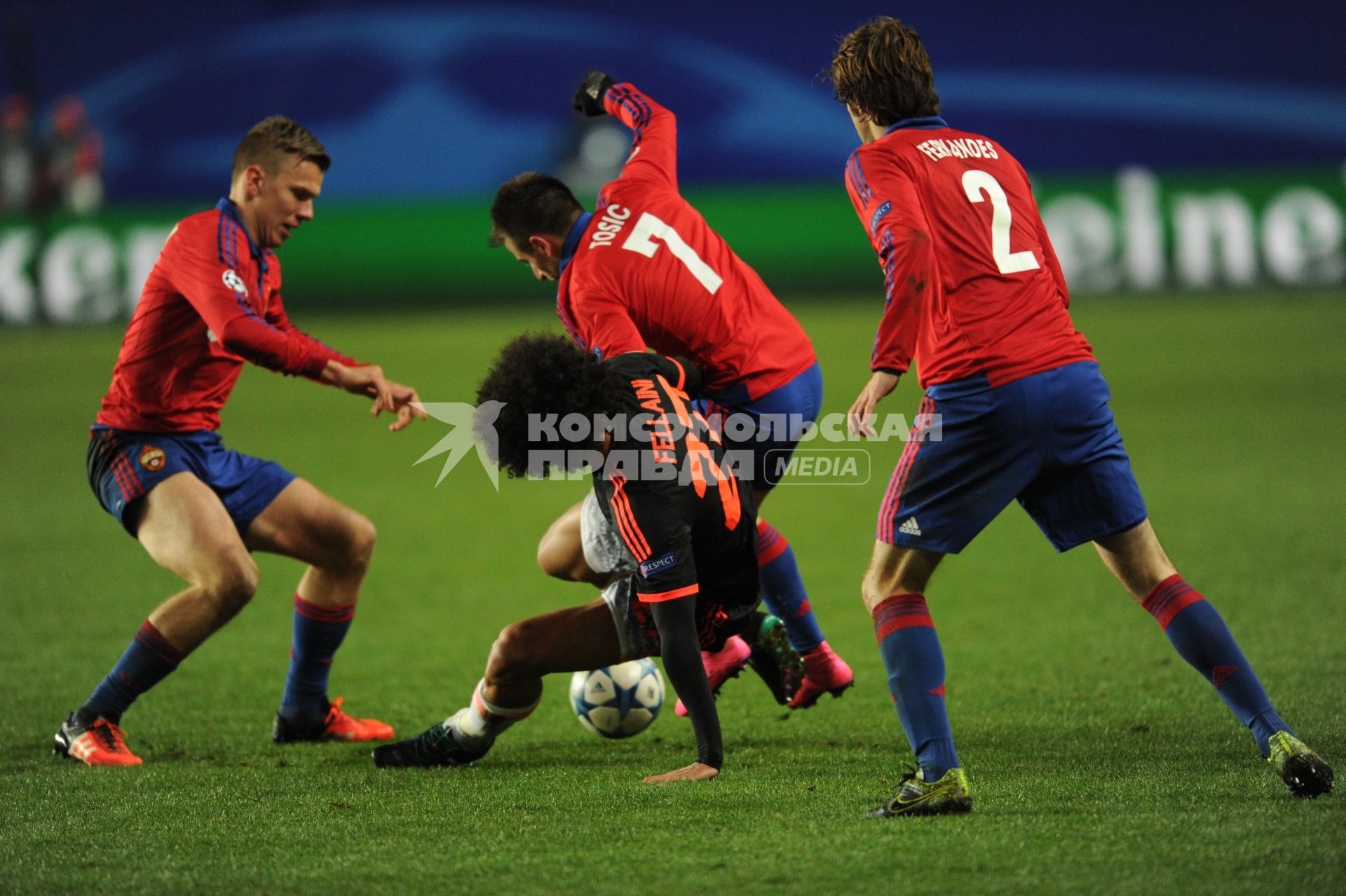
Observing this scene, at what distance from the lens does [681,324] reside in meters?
4.68

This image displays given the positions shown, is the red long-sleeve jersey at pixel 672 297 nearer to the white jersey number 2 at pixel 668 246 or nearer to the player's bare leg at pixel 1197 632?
the white jersey number 2 at pixel 668 246

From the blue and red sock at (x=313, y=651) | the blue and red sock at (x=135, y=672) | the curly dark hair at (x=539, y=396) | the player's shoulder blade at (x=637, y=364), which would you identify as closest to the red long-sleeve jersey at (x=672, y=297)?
the player's shoulder blade at (x=637, y=364)

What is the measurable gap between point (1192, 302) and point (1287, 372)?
18.7ft

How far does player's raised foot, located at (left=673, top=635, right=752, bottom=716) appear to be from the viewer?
483 centimetres

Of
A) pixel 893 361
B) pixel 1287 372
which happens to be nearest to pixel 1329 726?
pixel 893 361

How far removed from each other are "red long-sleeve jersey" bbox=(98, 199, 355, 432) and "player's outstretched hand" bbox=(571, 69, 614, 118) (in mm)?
1345

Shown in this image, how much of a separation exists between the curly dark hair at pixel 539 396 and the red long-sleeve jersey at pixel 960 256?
810 millimetres

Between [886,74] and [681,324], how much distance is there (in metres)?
1.20

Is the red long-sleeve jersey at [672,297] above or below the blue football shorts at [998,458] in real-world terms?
above

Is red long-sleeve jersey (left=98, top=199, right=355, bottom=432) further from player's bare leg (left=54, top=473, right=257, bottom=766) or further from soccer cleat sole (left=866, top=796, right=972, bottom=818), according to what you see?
soccer cleat sole (left=866, top=796, right=972, bottom=818)

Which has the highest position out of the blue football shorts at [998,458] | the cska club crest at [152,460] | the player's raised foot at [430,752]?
the cska club crest at [152,460]

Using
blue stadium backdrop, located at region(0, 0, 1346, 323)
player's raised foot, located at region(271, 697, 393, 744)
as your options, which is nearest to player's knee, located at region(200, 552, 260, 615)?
player's raised foot, located at region(271, 697, 393, 744)

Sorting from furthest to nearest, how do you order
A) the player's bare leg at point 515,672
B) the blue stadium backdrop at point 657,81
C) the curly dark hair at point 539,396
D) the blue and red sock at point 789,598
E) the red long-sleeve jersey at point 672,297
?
1. the blue stadium backdrop at point 657,81
2. the blue and red sock at point 789,598
3. the red long-sleeve jersey at point 672,297
4. the player's bare leg at point 515,672
5. the curly dark hair at point 539,396

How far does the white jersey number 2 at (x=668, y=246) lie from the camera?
4684mm
